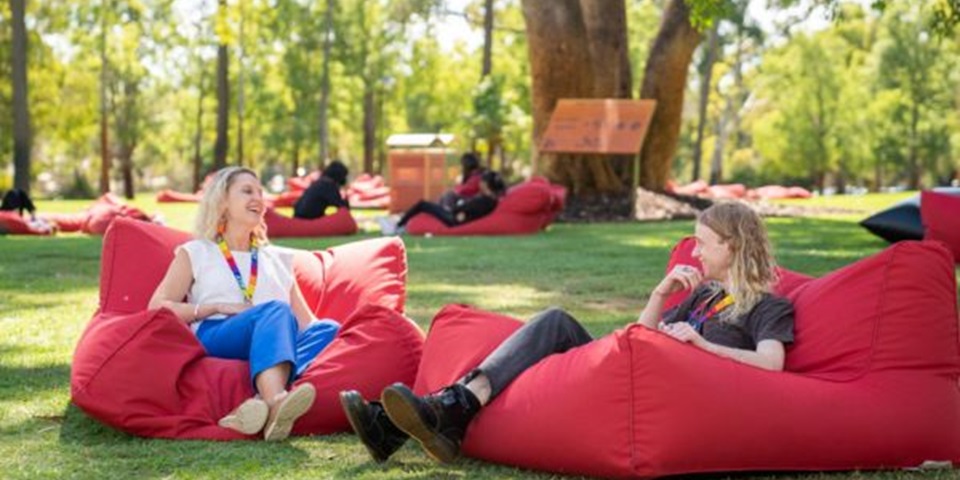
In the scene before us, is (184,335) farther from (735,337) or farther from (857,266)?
(857,266)

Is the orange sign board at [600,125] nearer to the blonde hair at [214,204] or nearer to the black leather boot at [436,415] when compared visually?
the blonde hair at [214,204]

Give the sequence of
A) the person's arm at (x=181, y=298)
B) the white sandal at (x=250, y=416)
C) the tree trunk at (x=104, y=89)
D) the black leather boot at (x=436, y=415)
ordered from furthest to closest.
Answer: the tree trunk at (x=104, y=89) < the person's arm at (x=181, y=298) < the white sandal at (x=250, y=416) < the black leather boot at (x=436, y=415)

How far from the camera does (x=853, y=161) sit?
56.4 metres

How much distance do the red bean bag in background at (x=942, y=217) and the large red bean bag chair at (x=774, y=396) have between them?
7663mm

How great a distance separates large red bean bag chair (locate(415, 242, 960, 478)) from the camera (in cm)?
421

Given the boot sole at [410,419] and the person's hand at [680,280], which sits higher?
the person's hand at [680,280]

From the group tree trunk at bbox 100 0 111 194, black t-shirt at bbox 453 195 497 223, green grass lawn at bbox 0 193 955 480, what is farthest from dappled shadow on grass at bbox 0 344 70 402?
tree trunk at bbox 100 0 111 194

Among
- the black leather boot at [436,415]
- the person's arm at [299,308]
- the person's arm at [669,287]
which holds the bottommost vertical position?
the black leather boot at [436,415]

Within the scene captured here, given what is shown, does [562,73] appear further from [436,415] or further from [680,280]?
[436,415]

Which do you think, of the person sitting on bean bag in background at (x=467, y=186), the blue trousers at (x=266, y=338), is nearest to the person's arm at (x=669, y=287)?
the blue trousers at (x=266, y=338)

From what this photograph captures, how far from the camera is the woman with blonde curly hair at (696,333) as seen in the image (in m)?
4.45

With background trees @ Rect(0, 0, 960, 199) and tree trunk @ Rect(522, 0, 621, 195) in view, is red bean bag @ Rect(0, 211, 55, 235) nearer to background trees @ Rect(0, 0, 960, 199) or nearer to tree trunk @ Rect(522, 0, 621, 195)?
tree trunk @ Rect(522, 0, 621, 195)

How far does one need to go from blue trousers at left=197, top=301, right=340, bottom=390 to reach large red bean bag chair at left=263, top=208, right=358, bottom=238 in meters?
9.74

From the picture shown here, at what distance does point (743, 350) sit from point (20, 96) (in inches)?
815
